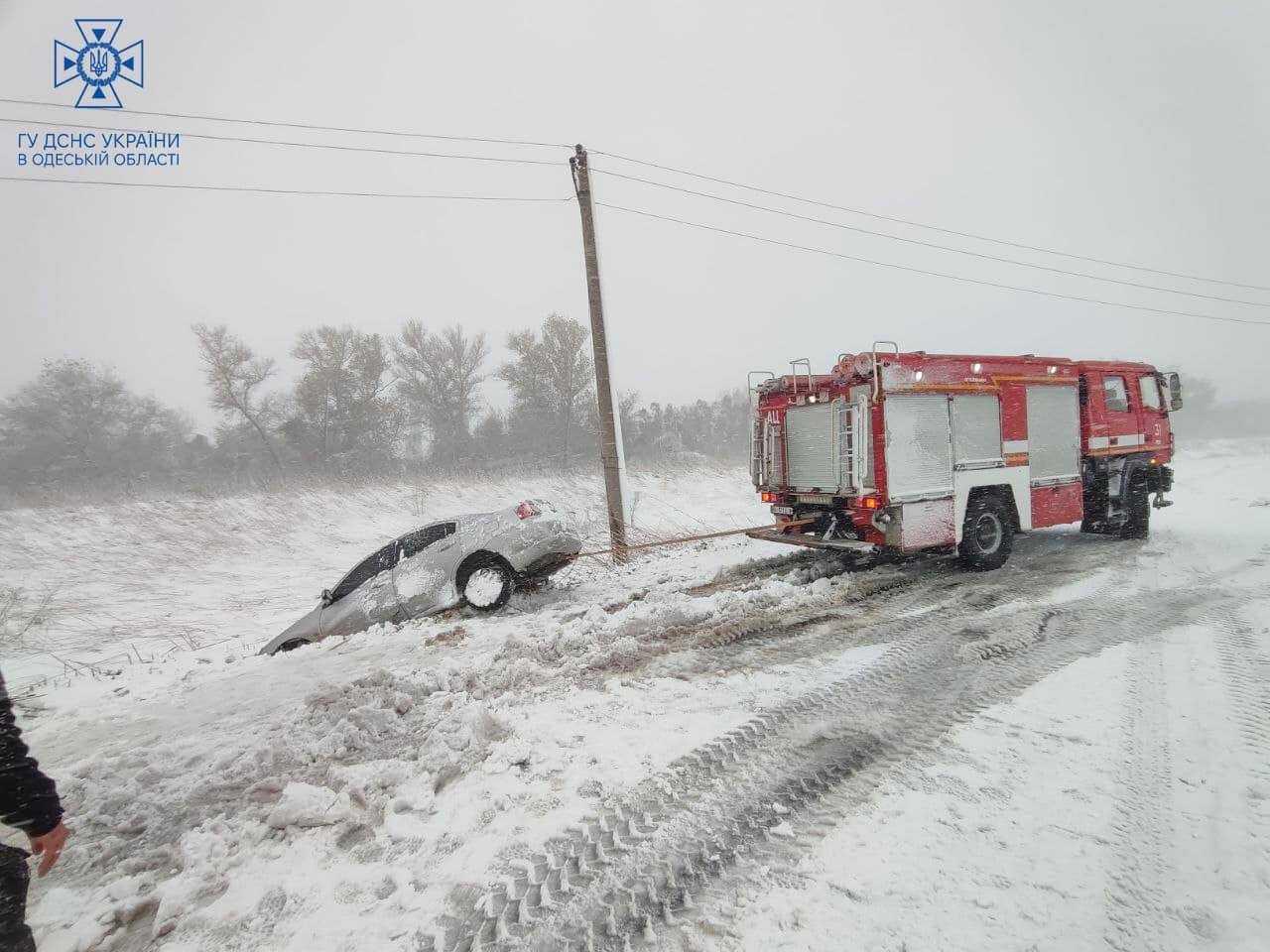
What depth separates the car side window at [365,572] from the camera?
20.6 ft

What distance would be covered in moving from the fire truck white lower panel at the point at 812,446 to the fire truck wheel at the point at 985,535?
1.92 m

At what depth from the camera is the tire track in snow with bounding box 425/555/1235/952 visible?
2078 mm

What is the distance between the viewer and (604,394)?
948cm

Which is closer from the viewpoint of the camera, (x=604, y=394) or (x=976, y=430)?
(x=976, y=430)

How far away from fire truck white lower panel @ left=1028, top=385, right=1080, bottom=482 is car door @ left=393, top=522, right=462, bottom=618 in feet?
26.7

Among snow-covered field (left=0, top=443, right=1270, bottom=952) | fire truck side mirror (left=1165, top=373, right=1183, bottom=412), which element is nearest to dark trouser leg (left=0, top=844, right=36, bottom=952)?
snow-covered field (left=0, top=443, right=1270, bottom=952)

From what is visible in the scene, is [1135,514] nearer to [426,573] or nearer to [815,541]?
[815,541]

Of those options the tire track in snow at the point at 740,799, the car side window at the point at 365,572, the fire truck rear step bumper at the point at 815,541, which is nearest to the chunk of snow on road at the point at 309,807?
the tire track in snow at the point at 740,799

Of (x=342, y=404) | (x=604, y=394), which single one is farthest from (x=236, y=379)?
(x=604, y=394)

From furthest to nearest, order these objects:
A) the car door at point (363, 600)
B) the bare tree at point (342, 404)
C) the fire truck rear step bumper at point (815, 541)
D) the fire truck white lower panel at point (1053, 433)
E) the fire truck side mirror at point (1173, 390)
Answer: the bare tree at point (342, 404), the fire truck side mirror at point (1173, 390), the fire truck white lower panel at point (1053, 433), the fire truck rear step bumper at point (815, 541), the car door at point (363, 600)

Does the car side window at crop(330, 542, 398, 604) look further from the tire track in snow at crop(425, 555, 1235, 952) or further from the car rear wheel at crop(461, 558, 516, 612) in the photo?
the tire track in snow at crop(425, 555, 1235, 952)

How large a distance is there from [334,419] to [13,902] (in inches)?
925

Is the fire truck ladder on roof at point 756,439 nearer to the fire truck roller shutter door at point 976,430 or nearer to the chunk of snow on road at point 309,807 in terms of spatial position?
the fire truck roller shutter door at point 976,430

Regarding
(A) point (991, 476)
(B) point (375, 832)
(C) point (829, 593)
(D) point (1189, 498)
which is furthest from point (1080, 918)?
(D) point (1189, 498)
